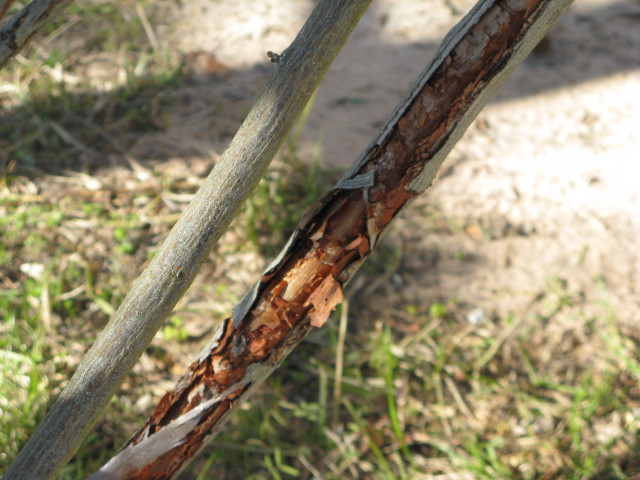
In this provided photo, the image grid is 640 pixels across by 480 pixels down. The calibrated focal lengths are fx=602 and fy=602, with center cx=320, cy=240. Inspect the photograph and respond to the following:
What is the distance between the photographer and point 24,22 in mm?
1030

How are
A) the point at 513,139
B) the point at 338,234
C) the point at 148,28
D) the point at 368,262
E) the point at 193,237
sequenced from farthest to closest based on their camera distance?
the point at 148,28 → the point at 513,139 → the point at 368,262 → the point at 338,234 → the point at 193,237

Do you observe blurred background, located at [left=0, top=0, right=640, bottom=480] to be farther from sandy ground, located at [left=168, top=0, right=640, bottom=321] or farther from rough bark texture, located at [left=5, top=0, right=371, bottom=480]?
rough bark texture, located at [left=5, top=0, right=371, bottom=480]

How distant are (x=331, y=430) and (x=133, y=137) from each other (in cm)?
150

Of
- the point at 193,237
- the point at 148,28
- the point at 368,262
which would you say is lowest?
the point at 368,262

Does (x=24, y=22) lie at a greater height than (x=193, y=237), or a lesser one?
greater

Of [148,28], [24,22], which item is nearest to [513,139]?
[148,28]

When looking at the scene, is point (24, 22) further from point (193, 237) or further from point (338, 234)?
point (338, 234)

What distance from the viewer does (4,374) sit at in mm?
1609

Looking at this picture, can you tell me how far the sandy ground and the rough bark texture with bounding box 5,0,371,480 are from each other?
138cm

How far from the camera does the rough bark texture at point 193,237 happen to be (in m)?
0.77

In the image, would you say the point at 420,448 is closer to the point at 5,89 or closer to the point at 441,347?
the point at 441,347

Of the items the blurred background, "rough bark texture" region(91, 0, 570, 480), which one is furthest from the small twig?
"rough bark texture" region(91, 0, 570, 480)

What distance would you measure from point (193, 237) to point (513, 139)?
2058 mm

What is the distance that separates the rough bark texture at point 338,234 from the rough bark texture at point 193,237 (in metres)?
0.14
